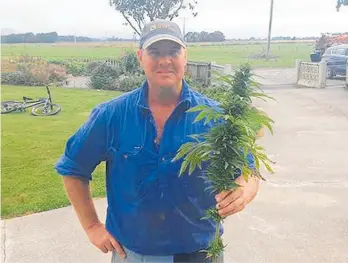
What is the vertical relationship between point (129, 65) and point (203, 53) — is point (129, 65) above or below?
above

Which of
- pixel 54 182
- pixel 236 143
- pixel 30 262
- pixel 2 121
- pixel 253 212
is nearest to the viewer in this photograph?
pixel 236 143

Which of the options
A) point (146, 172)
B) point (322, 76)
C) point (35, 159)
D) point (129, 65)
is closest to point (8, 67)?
point (129, 65)

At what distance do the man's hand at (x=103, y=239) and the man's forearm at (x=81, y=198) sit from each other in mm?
30

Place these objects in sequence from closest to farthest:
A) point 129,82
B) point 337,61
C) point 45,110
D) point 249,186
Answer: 1. point 249,186
2. point 45,110
3. point 129,82
4. point 337,61

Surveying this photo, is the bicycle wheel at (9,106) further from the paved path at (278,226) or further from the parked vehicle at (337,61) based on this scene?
the parked vehicle at (337,61)

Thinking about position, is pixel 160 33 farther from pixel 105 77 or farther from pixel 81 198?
pixel 105 77

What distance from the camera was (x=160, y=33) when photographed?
6.88 feet

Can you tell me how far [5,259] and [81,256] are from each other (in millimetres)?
Answer: 705

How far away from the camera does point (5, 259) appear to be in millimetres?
4262

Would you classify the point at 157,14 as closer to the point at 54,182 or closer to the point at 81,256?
the point at 54,182

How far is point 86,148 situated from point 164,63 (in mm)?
516

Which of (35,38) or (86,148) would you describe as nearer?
(86,148)

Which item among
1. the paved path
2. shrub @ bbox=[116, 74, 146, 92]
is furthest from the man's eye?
shrub @ bbox=[116, 74, 146, 92]

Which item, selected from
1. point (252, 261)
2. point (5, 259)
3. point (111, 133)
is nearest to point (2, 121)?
point (5, 259)
